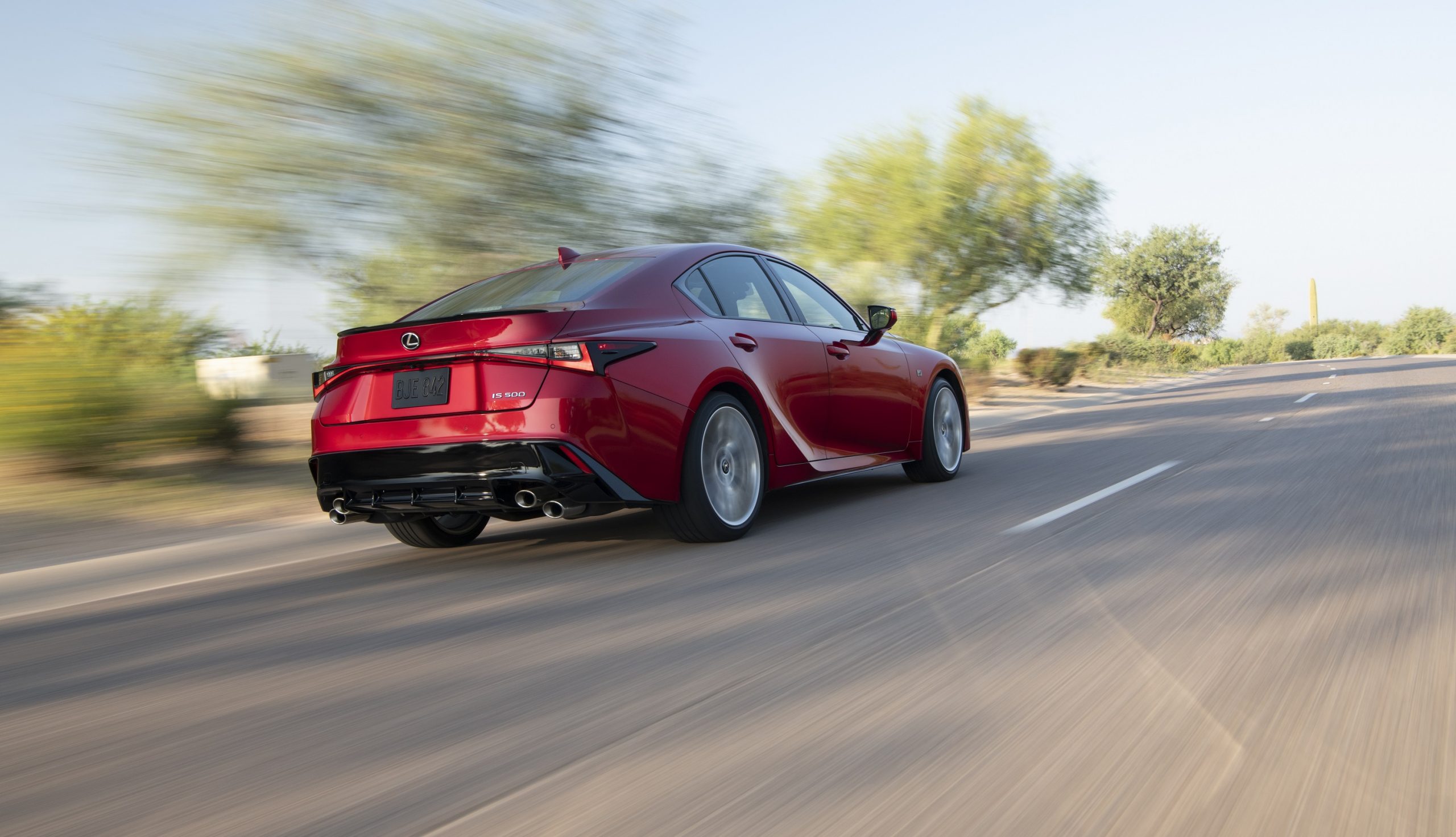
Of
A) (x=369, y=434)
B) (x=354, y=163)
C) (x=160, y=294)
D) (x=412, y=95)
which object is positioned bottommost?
(x=369, y=434)

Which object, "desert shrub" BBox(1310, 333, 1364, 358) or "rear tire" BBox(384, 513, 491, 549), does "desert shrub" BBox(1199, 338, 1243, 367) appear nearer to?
"desert shrub" BBox(1310, 333, 1364, 358)

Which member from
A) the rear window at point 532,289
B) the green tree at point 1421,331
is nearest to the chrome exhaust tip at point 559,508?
the rear window at point 532,289

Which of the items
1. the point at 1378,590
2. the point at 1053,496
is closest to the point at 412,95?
the point at 1053,496

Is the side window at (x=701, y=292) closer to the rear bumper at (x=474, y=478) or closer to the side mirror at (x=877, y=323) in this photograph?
the rear bumper at (x=474, y=478)

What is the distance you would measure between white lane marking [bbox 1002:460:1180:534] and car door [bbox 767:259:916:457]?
1264mm

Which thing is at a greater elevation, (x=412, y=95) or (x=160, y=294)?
(x=412, y=95)

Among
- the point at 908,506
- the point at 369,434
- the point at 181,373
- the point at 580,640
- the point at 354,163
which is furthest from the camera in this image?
the point at 354,163

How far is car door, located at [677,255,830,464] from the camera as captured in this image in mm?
6293

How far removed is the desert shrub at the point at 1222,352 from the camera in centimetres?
7862

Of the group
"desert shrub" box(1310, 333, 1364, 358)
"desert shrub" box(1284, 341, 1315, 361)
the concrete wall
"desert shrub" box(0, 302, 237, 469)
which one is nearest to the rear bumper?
"desert shrub" box(0, 302, 237, 469)

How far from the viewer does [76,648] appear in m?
4.43

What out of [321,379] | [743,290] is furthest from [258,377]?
[743,290]

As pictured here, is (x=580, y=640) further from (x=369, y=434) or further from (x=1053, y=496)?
(x=1053, y=496)

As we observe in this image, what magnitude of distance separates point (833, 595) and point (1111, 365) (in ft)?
148
